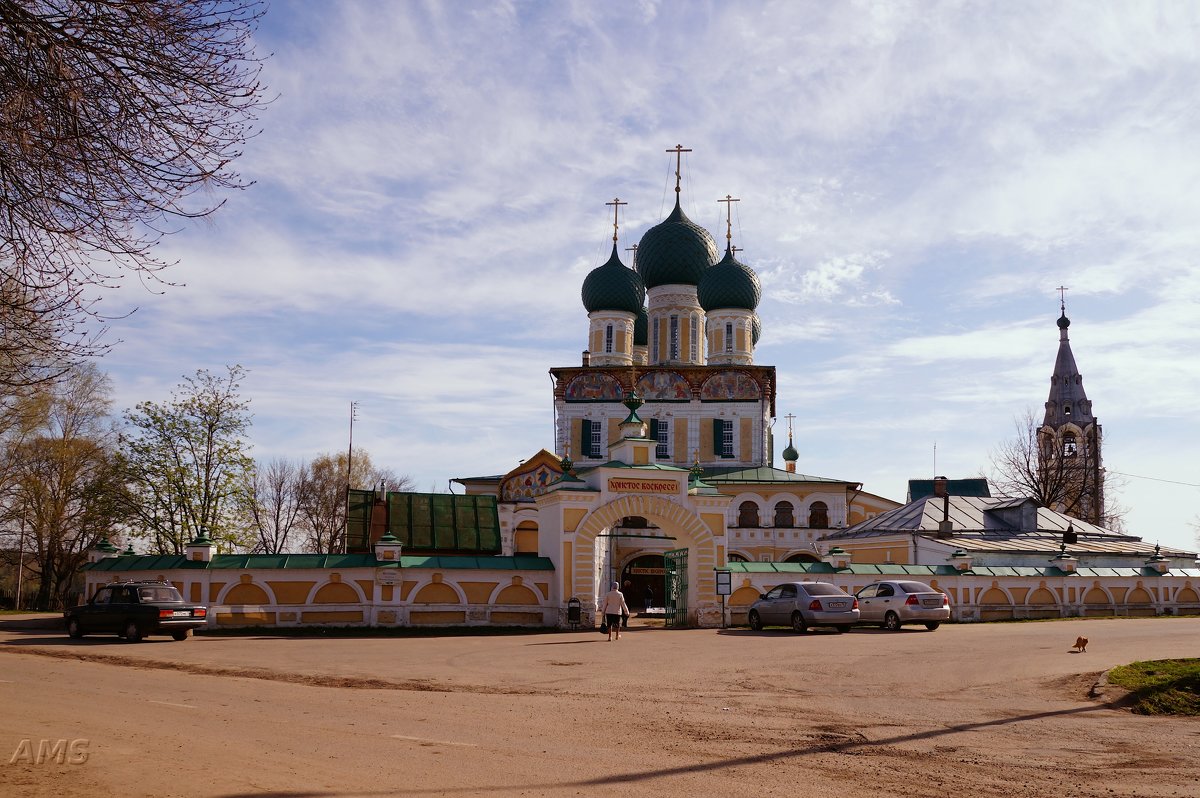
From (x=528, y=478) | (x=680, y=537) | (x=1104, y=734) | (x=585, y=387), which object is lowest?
(x=1104, y=734)

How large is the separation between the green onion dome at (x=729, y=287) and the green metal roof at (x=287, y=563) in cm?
2931

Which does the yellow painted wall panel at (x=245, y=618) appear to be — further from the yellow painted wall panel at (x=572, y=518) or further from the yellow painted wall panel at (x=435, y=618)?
the yellow painted wall panel at (x=572, y=518)

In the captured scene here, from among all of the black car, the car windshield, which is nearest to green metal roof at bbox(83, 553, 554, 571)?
the car windshield

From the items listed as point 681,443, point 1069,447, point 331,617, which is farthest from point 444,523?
point 1069,447

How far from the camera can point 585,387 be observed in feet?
181

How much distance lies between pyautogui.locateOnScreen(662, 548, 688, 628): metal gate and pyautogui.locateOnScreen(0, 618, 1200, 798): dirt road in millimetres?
9038

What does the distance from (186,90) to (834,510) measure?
45.0 m

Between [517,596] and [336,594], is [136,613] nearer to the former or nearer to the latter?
[336,594]

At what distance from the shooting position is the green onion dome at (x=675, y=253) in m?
57.8

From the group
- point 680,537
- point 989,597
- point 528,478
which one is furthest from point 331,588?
point 528,478

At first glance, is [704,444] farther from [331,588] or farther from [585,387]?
[331,588]

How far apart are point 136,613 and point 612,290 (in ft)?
120

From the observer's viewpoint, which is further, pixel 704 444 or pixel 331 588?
pixel 704 444

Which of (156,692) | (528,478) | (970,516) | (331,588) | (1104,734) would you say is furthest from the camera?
(528,478)
